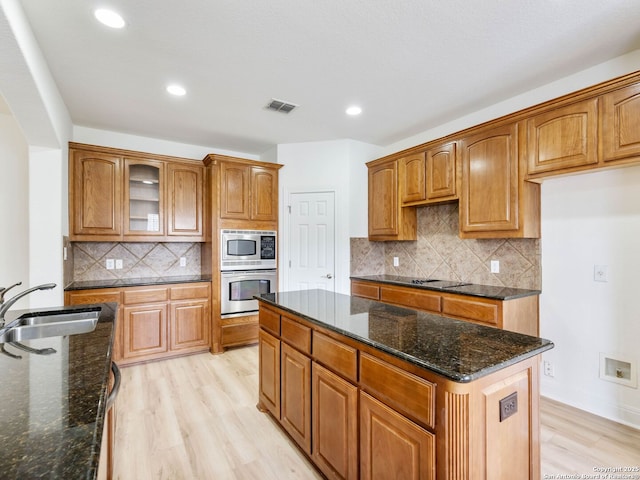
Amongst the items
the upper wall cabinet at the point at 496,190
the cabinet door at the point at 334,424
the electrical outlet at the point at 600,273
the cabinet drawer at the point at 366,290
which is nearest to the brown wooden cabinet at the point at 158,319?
the cabinet drawer at the point at 366,290

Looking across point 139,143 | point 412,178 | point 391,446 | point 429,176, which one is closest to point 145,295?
point 139,143

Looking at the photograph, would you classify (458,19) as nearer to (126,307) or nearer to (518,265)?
(518,265)

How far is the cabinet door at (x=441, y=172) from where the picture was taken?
3215 millimetres

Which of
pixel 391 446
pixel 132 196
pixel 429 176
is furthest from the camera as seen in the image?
pixel 132 196

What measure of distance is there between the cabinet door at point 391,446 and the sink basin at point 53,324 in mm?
1466

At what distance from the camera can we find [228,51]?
2.25m

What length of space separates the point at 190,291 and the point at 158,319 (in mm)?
439

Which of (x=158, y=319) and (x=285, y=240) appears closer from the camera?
(x=158, y=319)

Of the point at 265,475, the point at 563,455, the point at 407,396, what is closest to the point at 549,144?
the point at 563,455

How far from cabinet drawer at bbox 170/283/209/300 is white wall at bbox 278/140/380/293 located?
948 millimetres

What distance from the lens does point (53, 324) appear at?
1.86 metres

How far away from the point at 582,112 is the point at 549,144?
0.90ft

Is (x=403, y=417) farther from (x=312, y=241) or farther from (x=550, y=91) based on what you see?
(x=312, y=241)

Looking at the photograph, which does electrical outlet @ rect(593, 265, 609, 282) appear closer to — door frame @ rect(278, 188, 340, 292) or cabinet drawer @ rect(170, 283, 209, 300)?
door frame @ rect(278, 188, 340, 292)
